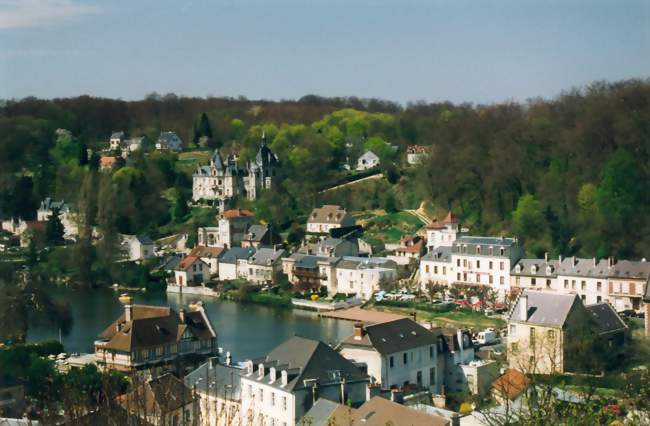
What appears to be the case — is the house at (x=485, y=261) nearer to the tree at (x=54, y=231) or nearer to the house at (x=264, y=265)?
the house at (x=264, y=265)

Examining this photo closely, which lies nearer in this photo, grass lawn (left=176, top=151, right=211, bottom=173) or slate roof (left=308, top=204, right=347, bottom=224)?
slate roof (left=308, top=204, right=347, bottom=224)

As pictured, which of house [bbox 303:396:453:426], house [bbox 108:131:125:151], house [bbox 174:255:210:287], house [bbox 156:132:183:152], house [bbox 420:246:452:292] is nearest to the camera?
house [bbox 303:396:453:426]

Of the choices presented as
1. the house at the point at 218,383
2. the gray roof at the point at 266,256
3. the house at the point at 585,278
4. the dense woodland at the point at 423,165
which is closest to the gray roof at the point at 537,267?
the house at the point at 585,278

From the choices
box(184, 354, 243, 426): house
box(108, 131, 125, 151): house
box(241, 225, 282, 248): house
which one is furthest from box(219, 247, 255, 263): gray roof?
box(108, 131, 125, 151): house

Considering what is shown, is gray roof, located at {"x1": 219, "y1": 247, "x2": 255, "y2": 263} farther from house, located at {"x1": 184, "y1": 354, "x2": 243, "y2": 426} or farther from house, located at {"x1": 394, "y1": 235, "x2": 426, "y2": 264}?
house, located at {"x1": 184, "y1": 354, "x2": 243, "y2": 426}

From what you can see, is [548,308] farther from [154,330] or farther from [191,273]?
[191,273]

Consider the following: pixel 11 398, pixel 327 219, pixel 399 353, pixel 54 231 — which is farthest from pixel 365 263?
pixel 11 398
